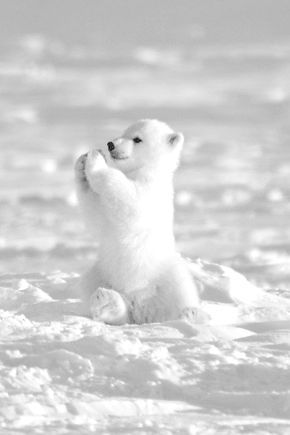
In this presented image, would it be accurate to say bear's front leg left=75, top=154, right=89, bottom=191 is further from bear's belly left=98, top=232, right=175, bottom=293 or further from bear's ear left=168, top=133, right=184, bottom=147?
bear's ear left=168, top=133, right=184, bottom=147

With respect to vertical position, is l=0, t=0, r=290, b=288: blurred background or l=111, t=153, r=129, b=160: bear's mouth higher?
l=0, t=0, r=290, b=288: blurred background

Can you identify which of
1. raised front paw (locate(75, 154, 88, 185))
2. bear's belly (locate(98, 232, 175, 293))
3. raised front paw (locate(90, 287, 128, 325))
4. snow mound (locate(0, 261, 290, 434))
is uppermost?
raised front paw (locate(75, 154, 88, 185))

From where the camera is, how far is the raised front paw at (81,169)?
245 inches

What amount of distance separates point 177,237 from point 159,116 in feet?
34.0

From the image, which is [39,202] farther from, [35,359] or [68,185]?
[35,359]

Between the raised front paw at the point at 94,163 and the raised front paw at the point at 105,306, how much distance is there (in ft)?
1.84

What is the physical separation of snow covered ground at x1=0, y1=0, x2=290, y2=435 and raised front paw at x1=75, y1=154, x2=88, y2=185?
65 cm

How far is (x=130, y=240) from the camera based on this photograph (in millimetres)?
6207

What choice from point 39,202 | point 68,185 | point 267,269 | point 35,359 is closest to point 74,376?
point 35,359

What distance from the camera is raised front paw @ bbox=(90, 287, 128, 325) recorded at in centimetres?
609

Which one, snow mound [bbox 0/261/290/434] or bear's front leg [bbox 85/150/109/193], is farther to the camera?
bear's front leg [bbox 85/150/109/193]

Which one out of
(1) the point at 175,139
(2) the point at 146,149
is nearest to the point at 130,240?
(2) the point at 146,149

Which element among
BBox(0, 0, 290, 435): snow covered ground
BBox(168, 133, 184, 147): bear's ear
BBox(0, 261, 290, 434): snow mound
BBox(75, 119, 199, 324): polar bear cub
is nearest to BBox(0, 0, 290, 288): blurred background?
BBox(0, 0, 290, 435): snow covered ground

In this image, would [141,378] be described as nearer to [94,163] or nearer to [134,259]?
[134,259]
